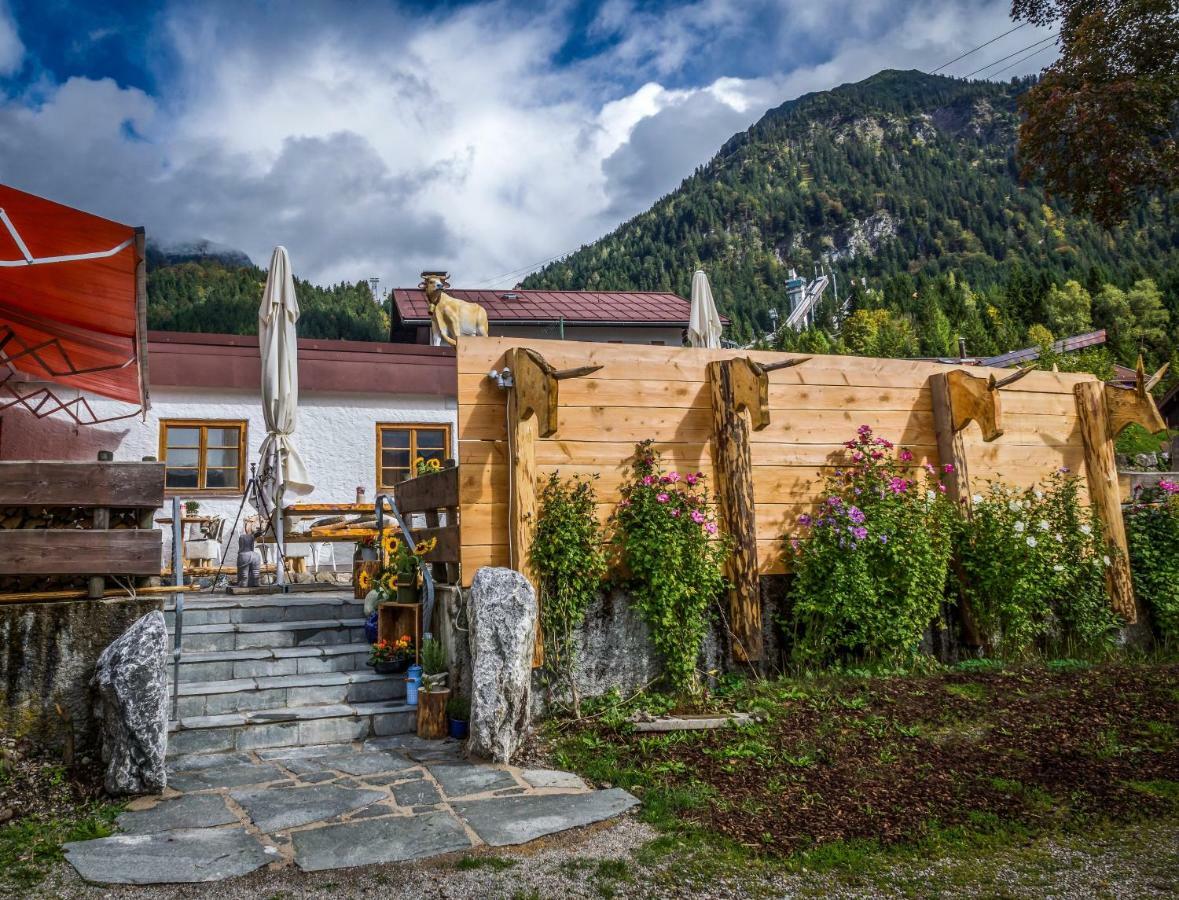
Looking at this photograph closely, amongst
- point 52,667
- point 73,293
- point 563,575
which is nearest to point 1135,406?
point 563,575

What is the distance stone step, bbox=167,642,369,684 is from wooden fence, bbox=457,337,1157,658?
5.01 ft

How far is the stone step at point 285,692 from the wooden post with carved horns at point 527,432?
1315 millimetres

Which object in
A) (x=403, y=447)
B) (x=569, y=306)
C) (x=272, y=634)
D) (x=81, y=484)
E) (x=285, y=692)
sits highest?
(x=569, y=306)

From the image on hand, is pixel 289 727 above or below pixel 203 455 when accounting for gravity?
below

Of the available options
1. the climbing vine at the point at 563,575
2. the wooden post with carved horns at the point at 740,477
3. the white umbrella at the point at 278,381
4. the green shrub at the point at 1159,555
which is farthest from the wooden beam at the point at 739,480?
the white umbrella at the point at 278,381

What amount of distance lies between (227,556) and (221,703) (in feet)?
24.3

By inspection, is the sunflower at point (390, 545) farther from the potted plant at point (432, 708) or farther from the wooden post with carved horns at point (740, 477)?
the wooden post with carved horns at point (740, 477)

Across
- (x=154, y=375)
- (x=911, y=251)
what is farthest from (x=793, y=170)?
(x=154, y=375)

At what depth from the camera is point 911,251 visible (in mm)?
109938

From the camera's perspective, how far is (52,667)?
469cm

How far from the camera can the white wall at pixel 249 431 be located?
1172cm

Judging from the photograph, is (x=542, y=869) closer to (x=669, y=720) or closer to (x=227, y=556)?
(x=669, y=720)

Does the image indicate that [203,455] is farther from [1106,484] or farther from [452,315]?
[1106,484]

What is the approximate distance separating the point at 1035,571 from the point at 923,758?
2.88 metres
